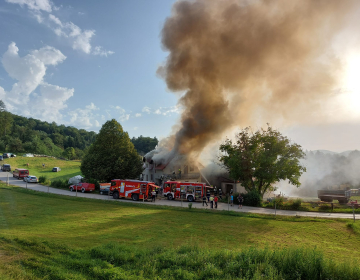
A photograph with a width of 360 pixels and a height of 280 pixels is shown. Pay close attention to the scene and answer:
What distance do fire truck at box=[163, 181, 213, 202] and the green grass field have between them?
26.2ft

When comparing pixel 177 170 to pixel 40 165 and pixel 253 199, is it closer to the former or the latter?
pixel 253 199

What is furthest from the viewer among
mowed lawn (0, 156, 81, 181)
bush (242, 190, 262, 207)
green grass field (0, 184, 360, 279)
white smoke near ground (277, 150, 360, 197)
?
mowed lawn (0, 156, 81, 181)

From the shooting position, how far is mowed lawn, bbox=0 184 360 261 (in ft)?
35.9

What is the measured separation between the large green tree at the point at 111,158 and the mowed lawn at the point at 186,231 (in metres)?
16.8

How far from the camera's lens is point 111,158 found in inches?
1426

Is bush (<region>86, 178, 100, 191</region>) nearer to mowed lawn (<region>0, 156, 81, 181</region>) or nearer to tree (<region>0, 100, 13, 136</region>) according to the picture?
mowed lawn (<region>0, 156, 81, 181</region>)

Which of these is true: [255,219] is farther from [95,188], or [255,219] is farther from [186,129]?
[95,188]

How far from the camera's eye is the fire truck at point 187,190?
28.9 meters

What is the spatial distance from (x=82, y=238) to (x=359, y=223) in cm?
1861

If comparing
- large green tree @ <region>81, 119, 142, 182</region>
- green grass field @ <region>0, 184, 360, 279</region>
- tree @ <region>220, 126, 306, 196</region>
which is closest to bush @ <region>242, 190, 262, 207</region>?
tree @ <region>220, 126, 306, 196</region>

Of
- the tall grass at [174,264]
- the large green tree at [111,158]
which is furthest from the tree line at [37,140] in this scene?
the tall grass at [174,264]

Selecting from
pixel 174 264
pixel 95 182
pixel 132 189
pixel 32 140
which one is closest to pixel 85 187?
pixel 95 182

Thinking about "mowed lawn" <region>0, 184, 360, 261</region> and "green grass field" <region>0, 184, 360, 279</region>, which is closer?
"green grass field" <region>0, 184, 360, 279</region>

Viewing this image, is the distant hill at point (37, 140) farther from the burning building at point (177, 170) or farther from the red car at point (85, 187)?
the red car at point (85, 187)
